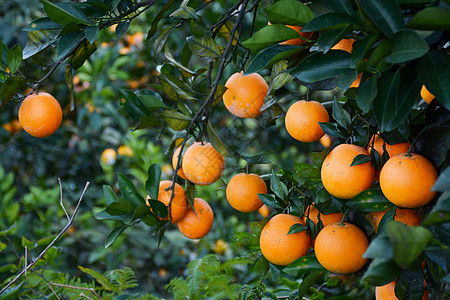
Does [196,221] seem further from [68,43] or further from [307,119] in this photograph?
[68,43]

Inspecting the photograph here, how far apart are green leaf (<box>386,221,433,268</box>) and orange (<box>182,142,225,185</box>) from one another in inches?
22.0

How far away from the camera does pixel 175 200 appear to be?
1.05 metres

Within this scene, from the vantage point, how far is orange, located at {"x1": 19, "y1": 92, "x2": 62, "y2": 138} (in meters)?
1.10

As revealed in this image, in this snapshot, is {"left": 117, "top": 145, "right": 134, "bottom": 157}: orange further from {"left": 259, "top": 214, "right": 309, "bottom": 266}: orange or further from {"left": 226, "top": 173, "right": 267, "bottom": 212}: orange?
{"left": 259, "top": 214, "right": 309, "bottom": 266}: orange

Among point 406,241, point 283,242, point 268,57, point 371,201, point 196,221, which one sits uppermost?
point 268,57

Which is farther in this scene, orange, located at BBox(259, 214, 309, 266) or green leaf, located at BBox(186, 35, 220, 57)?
green leaf, located at BBox(186, 35, 220, 57)

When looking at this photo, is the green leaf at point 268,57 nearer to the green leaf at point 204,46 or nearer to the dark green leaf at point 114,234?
the green leaf at point 204,46

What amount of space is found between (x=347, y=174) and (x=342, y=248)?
0.13m

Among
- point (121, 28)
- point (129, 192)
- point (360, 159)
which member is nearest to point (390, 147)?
point (360, 159)

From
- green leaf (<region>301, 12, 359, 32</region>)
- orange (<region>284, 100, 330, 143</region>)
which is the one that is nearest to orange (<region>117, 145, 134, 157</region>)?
orange (<region>284, 100, 330, 143</region>)

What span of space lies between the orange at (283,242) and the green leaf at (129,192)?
31 centimetres

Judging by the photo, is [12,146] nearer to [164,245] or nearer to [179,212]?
[164,245]

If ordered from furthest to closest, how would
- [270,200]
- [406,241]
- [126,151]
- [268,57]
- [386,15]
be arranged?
[126,151] → [270,200] → [268,57] → [386,15] → [406,241]

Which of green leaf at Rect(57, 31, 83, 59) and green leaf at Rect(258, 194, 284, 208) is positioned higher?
green leaf at Rect(57, 31, 83, 59)
